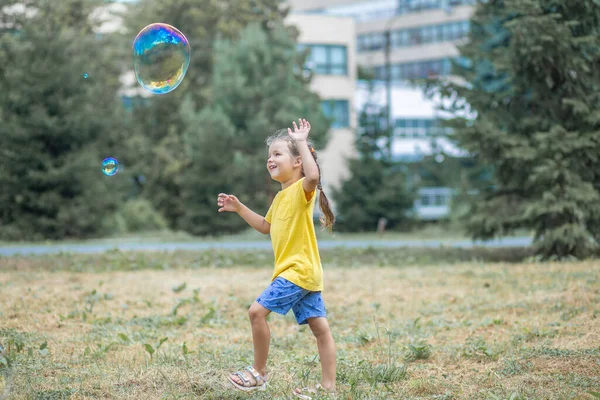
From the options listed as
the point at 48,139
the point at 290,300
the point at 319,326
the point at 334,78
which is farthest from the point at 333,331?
the point at 334,78

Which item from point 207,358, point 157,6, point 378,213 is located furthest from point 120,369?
point 157,6

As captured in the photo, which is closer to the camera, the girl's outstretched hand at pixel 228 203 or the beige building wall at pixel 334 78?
the girl's outstretched hand at pixel 228 203

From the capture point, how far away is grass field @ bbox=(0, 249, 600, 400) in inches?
221

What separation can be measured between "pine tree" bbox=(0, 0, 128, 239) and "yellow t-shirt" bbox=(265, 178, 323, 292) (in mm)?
20238

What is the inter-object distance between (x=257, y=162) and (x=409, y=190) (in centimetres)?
650

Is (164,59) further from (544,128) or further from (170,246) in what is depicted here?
(170,246)

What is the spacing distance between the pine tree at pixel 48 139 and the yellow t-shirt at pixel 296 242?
2024 centimetres

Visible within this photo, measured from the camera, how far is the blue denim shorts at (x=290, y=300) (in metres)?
5.30

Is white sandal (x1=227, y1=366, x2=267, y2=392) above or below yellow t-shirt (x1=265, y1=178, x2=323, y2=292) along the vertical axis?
below

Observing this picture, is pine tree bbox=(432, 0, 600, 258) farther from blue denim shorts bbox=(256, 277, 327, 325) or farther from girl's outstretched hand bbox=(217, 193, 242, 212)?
blue denim shorts bbox=(256, 277, 327, 325)

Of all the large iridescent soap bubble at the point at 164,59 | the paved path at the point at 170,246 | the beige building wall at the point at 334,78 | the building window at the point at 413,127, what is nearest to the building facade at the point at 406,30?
the building window at the point at 413,127

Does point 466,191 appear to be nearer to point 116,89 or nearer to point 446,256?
point 446,256

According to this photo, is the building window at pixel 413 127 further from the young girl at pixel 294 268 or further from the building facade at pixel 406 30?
the young girl at pixel 294 268

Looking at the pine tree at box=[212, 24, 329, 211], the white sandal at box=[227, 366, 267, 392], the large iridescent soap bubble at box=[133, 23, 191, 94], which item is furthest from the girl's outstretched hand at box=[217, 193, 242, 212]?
the pine tree at box=[212, 24, 329, 211]
